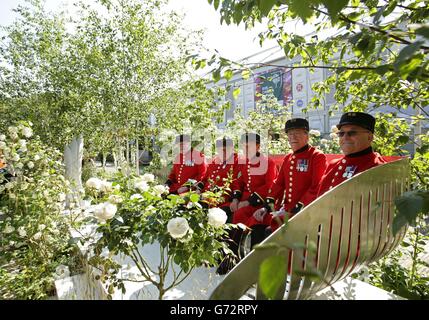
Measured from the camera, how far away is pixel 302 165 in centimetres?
313

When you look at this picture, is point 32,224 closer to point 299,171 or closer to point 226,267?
point 226,267

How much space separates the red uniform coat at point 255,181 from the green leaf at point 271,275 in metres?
2.99

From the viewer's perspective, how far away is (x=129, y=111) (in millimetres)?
6387

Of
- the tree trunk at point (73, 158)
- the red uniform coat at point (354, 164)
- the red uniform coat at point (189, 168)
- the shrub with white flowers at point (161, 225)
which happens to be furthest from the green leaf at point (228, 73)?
the tree trunk at point (73, 158)

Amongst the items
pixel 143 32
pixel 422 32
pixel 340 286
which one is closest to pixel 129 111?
pixel 143 32

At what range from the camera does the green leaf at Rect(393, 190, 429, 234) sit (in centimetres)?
72

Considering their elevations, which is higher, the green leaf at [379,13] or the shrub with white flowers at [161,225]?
the green leaf at [379,13]

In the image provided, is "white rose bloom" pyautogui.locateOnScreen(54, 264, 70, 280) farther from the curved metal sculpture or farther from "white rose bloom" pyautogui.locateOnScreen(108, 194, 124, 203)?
the curved metal sculpture

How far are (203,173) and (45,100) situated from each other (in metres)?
4.62

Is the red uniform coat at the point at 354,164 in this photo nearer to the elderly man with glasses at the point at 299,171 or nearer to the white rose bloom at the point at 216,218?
the elderly man with glasses at the point at 299,171

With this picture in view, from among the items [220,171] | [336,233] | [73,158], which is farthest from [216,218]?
[73,158]

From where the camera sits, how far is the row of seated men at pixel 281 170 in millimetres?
2408

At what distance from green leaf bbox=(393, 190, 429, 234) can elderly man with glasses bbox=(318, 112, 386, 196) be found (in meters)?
1.67
